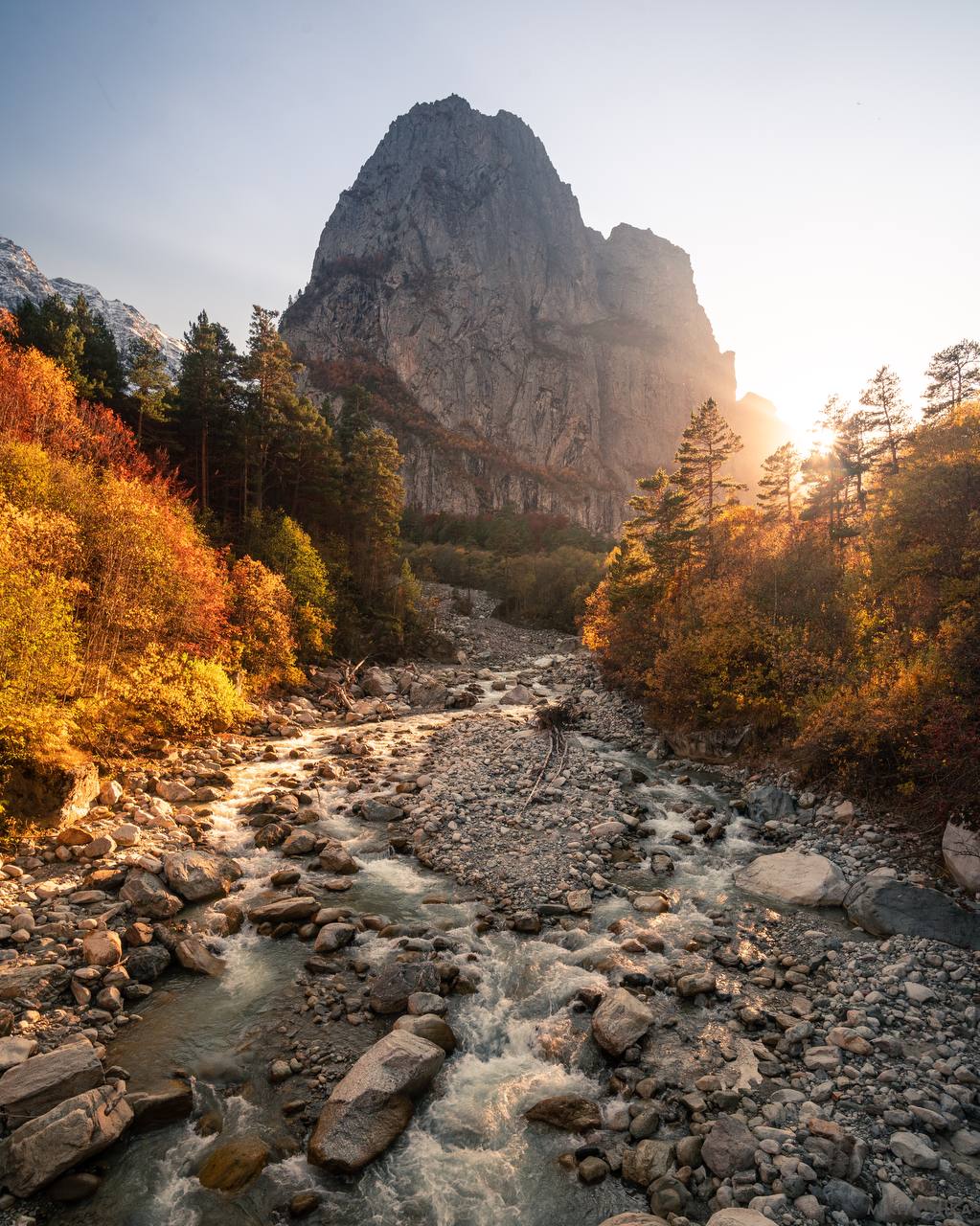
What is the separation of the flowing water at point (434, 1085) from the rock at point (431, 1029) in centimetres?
24

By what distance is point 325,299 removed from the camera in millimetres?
174000

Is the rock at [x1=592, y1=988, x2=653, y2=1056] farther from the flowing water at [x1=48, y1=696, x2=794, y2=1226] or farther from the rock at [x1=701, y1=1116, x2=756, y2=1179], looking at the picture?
the rock at [x1=701, y1=1116, x2=756, y2=1179]

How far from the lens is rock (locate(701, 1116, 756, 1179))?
22.1ft

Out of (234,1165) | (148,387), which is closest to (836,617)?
(234,1165)

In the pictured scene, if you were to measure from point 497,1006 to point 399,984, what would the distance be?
1725 millimetres

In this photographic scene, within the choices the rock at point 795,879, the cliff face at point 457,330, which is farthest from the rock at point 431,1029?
the cliff face at point 457,330

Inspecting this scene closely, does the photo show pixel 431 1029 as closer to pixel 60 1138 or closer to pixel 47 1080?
pixel 60 1138

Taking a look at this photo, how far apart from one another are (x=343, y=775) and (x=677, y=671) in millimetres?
14242

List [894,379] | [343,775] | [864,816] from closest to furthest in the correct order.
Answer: [864,816]
[343,775]
[894,379]

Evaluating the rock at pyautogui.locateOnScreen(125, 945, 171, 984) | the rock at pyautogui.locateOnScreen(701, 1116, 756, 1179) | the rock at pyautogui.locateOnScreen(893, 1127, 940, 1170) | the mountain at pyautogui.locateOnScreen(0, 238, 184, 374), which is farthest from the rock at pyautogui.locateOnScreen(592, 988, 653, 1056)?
the mountain at pyautogui.locateOnScreen(0, 238, 184, 374)

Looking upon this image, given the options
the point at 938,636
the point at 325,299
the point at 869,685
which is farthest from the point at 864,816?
the point at 325,299

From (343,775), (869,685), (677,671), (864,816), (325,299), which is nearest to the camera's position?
(864,816)

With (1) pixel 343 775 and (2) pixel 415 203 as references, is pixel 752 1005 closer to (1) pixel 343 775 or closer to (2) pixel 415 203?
(1) pixel 343 775

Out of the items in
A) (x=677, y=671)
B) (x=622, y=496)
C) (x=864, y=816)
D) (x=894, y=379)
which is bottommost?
(x=864, y=816)
